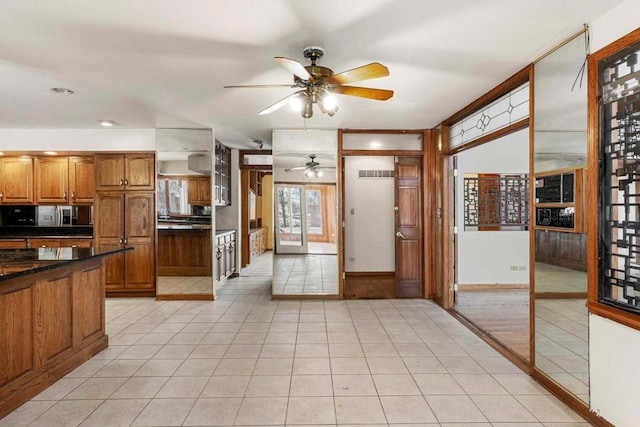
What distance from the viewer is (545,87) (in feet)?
8.66

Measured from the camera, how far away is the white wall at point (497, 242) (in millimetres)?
5629

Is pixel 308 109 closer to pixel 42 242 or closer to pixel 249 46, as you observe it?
Answer: pixel 249 46

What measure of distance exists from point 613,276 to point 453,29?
193 centimetres

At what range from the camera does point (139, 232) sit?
5.15 m

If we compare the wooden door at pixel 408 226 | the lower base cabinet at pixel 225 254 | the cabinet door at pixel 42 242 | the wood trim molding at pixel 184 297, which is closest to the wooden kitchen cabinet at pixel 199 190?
the lower base cabinet at pixel 225 254

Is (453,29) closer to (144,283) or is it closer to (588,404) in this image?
(588,404)

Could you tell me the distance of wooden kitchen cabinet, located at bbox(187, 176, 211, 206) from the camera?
202 inches

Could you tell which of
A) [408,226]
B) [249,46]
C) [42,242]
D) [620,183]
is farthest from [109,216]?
[620,183]

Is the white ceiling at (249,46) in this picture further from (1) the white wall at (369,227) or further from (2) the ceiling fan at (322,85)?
(1) the white wall at (369,227)

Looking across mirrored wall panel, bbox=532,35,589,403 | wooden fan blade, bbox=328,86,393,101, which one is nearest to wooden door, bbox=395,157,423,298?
mirrored wall panel, bbox=532,35,589,403

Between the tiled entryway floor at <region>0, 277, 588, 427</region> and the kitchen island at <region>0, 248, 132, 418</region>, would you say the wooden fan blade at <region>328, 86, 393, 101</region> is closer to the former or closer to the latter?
the tiled entryway floor at <region>0, 277, 588, 427</region>

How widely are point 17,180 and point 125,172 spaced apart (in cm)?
175

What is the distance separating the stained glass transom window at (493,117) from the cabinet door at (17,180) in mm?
6425

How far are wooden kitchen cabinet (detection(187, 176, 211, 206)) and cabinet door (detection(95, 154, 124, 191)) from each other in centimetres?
107
